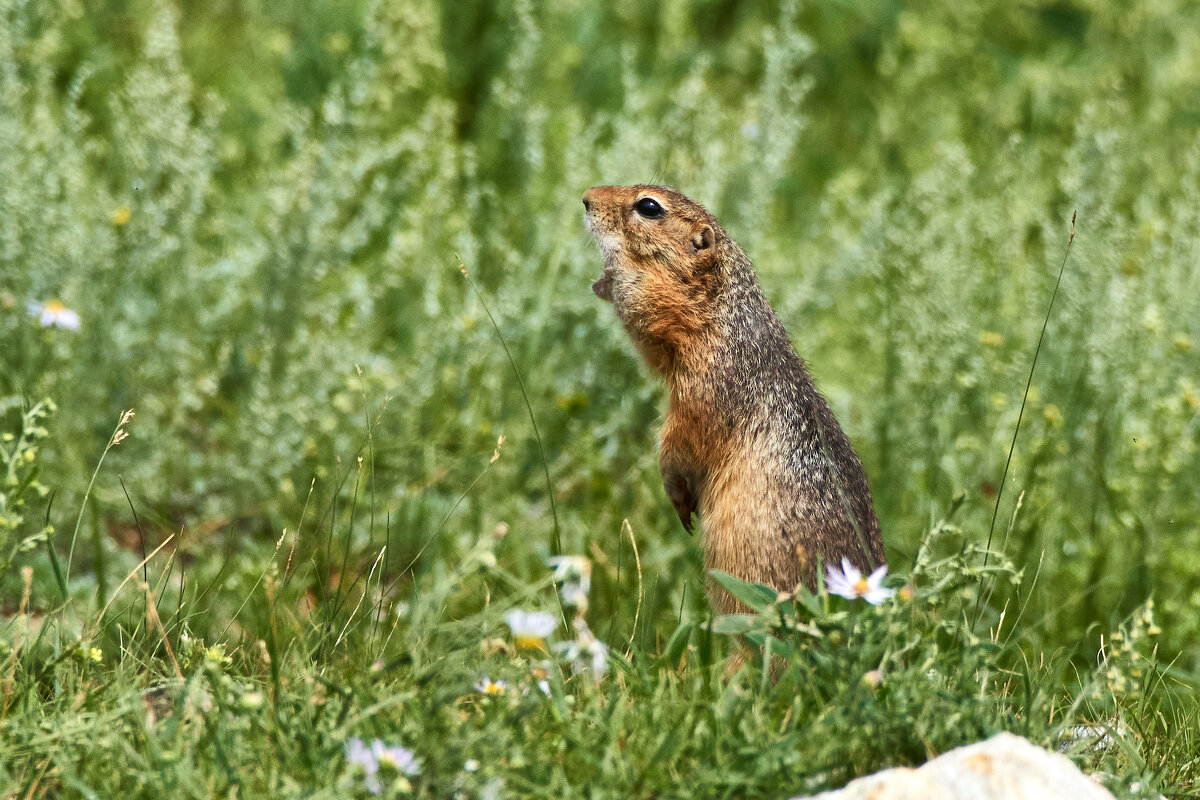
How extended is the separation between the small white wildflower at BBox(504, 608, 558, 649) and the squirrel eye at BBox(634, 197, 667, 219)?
5.13 feet

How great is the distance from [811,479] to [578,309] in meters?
1.87

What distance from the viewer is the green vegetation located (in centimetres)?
228

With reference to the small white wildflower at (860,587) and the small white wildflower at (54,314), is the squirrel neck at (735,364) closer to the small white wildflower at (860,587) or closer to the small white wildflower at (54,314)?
the small white wildflower at (860,587)

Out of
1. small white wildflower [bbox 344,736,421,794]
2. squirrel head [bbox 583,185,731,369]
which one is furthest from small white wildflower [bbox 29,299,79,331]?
small white wildflower [bbox 344,736,421,794]

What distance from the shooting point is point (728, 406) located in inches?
126

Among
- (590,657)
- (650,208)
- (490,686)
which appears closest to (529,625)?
(490,686)

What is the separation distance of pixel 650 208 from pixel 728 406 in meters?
0.69

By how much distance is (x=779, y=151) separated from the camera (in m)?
4.90

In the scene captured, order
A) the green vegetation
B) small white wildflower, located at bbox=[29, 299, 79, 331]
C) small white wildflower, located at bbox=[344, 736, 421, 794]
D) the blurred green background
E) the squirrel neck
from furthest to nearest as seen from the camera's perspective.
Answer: the blurred green background < small white wildflower, located at bbox=[29, 299, 79, 331] < the squirrel neck < the green vegetation < small white wildflower, located at bbox=[344, 736, 421, 794]

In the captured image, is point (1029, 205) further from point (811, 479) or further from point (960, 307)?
point (811, 479)

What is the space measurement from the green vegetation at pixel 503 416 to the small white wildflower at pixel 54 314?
149 mm

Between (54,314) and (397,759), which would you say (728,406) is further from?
(54,314)

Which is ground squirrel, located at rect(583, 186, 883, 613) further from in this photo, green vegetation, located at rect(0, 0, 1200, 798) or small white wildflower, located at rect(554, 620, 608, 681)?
small white wildflower, located at rect(554, 620, 608, 681)

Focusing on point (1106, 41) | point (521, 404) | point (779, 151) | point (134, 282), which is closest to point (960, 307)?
point (779, 151)
